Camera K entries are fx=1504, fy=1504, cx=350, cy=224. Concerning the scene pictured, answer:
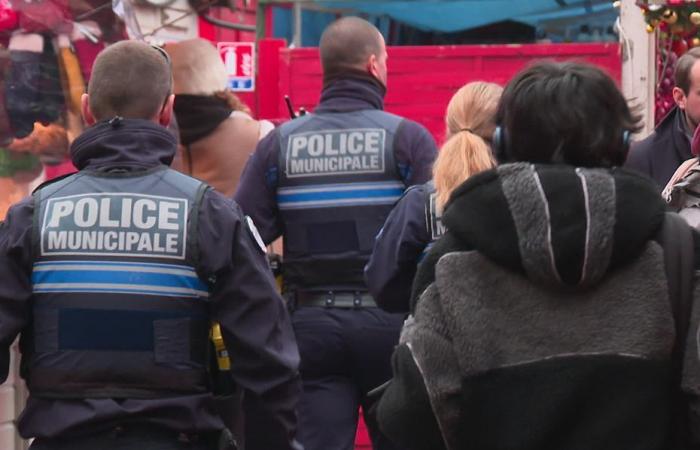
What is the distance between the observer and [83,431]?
3789mm

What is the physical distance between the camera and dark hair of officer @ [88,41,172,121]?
4.12 metres

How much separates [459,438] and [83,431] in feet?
4.14

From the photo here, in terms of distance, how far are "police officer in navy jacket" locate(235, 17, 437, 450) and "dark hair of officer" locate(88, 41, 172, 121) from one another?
1783 mm

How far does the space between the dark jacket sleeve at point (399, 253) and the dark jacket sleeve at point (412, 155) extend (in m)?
0.60

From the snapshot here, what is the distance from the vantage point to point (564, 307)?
2.85 metres

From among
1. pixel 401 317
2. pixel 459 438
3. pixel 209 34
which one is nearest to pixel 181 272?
pixel 459 438

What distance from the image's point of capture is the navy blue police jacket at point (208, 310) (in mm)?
3803

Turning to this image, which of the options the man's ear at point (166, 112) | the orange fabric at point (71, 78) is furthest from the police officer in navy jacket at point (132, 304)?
the orange fabric at point (71, 78)

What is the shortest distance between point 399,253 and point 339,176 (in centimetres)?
78

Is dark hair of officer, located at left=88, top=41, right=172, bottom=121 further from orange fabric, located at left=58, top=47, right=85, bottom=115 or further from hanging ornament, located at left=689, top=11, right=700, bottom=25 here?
orange fabric, located at left=58, top=47, right=85, bottom=115

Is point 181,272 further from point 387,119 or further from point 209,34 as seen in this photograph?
point 209,34

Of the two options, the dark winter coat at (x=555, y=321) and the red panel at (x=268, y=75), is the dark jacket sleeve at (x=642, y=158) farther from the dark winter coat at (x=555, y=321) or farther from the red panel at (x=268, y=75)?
the red panel at (x=268, y=75)

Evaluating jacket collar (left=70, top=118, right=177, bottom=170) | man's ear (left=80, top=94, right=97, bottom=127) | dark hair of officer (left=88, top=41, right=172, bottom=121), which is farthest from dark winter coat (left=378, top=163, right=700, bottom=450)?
man's ear (left=80, top=94, right=97, bottom=127)

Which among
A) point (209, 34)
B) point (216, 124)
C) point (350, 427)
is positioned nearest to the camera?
point (350, 427)
